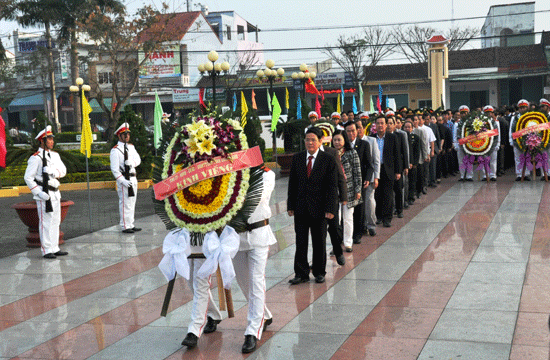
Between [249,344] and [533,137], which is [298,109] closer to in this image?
[533,137]

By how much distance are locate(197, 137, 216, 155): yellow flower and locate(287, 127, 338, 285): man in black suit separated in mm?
2064

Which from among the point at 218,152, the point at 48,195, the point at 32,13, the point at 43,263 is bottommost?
the point at 43,263

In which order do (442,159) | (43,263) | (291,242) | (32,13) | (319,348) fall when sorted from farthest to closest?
1. (32,13)
2. (442,159)
3. (291,242)
4. (43,263)
5. (319,348)

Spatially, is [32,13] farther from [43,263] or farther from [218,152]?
[218,152]

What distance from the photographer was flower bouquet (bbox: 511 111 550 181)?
1672cm

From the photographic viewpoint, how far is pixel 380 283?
772cm

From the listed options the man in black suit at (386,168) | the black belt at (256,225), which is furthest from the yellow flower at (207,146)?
the man in black suit at (386,168)

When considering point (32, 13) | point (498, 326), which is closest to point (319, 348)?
point (498, 326)

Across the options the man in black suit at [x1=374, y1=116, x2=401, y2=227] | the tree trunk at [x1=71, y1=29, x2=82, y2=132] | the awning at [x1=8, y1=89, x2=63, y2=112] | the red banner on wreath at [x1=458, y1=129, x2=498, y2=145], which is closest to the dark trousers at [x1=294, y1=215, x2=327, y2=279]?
the man in black suit at [x1=374, y1=116, x2=401, y2=227]

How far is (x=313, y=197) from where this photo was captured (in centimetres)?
761

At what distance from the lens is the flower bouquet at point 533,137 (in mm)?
16719

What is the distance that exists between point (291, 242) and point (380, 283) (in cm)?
298

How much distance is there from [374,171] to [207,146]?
5.19 m

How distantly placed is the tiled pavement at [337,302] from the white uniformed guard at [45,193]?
0.35 meters
